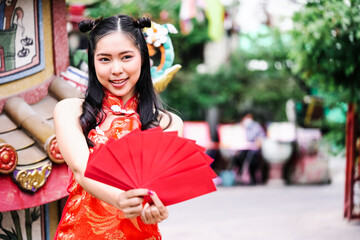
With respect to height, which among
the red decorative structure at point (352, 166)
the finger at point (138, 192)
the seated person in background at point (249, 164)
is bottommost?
the seated person in background at point (249, 164)

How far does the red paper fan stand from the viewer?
4.47 ft

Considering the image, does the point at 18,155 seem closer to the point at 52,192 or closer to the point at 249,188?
the point at 52,192

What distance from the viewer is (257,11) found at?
15.0 meters

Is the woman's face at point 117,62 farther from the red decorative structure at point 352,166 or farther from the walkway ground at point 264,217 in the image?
the red decorative structure at point 352,166

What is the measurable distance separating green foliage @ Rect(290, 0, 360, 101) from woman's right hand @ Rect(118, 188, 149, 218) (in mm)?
4074

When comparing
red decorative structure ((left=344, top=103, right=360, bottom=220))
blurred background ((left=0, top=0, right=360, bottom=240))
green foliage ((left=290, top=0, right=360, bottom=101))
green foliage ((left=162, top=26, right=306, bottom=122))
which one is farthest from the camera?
green foliage ((left=162, top=26, right=306, bottom=122))

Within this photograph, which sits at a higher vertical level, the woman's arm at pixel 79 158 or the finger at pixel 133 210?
the woman's arm at pixel 79 158

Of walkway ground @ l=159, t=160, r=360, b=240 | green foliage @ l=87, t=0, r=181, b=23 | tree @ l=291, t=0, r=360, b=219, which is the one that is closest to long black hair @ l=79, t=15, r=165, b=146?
green foliage @ l=87, t=0, r=181, b=23

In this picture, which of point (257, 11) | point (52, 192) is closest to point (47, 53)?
point (52, 192)

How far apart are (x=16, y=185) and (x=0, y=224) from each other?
345 millimetres

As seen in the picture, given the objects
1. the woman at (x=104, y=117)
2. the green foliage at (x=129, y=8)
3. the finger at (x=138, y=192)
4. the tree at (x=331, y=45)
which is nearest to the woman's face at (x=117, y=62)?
the woman at (x=104, y=117)

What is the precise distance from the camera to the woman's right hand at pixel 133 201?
1361 millimetres

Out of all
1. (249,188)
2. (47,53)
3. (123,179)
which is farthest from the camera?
(249,188)

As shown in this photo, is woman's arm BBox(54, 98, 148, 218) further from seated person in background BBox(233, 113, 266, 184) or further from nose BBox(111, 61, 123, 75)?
seated person in background BBox(233, 113, 266, 184)
